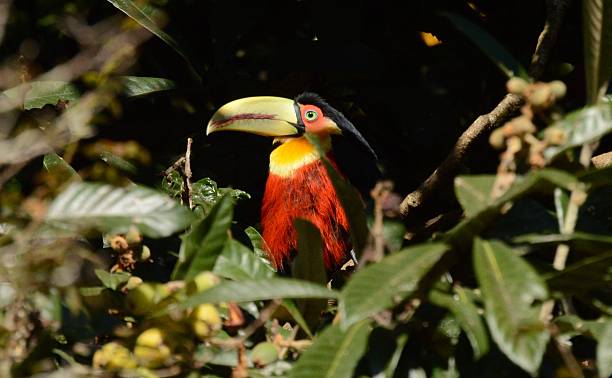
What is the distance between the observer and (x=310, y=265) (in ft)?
5.30

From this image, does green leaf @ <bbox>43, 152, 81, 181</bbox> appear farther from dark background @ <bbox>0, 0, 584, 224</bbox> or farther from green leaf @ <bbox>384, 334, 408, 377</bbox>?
green leaf @ <bbox>384, 334, 408, 377</bbox>

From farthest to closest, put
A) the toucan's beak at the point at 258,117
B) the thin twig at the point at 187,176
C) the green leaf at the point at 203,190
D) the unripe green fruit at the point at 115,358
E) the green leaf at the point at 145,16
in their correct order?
Result: the toucan's beak at the point at 258,117 < the green leaf at the point at 145,16 < the green leaf at the point at 203,190 < the thin twig at the point at 187,176 < the unripe green fruit at the point at 115,358

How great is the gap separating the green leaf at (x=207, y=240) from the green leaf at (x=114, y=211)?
14 centimetres

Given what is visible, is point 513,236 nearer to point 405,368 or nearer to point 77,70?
point 405,368

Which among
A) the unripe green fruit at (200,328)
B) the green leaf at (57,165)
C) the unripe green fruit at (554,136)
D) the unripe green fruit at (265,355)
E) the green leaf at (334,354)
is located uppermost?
the unripe green fruit at (554,136)

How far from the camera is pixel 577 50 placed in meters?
3.74

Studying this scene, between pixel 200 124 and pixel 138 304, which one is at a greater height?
pixel 138 304

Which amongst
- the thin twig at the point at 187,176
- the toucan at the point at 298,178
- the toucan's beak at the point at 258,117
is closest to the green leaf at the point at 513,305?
the thin twig at the point at 187,176

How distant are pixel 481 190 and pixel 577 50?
100 inches

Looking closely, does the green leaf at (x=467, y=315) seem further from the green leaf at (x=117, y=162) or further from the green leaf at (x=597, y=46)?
the green leaf at (x=117, y=162)

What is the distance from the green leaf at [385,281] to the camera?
3.94ft

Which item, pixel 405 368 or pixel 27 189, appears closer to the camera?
pixel 405 368

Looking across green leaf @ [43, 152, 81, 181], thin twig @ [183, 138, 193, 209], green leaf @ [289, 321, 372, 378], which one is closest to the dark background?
green leaf @ [43, 152, 81, 181]

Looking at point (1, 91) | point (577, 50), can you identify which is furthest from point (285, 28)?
point (1, 91)
